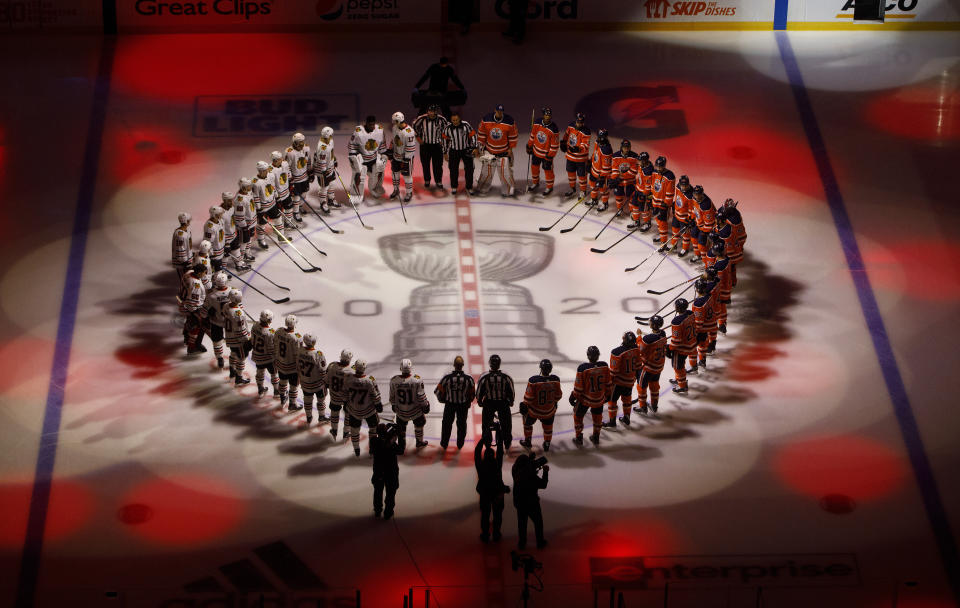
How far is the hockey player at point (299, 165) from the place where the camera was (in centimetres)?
2423

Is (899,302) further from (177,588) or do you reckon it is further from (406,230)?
(177,588)

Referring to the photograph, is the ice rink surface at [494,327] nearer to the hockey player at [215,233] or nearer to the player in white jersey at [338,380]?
the player in white jersey at [338,380]

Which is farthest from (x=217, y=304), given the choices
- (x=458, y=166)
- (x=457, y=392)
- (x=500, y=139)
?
(x=500, y=139)

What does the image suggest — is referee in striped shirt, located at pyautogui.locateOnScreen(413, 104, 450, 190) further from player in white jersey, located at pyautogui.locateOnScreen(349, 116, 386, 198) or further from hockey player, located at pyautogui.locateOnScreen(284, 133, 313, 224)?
hockey player, located at pyautogui.locateOnScreen(284, 133, 313, 224)

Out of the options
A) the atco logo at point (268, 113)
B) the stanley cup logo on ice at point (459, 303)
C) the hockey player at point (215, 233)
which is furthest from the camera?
the atco logo at point (268, 113)

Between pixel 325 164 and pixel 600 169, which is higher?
pixel 325 164

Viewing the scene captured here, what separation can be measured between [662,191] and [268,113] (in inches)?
278

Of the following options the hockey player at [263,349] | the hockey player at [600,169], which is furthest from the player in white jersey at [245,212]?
the hockey player at [600,169]

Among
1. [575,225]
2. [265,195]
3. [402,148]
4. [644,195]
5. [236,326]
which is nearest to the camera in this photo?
[236,326]

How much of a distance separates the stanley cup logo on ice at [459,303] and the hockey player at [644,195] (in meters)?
1.29

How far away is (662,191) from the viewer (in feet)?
78.6

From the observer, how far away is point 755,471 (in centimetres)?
2039

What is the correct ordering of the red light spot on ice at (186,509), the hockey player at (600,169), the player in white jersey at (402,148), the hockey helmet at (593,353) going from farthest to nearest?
the player in white jersey at (402,148) → the hockey player at (600,169) → the hockey helmet at (593,353) → the red light spot on ice at (186,509)

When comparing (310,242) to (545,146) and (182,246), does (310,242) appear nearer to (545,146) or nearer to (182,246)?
(182,246)
